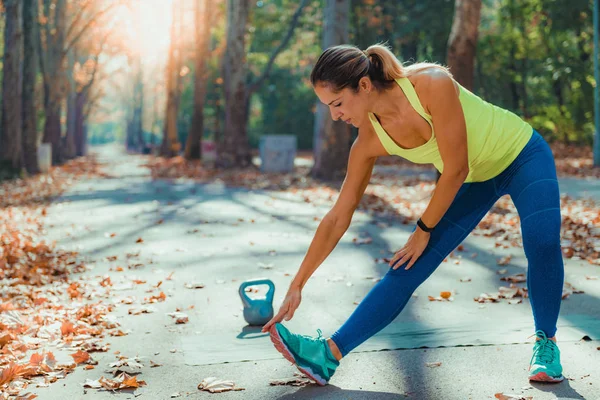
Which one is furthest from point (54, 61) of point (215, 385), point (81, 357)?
point (215, 385)

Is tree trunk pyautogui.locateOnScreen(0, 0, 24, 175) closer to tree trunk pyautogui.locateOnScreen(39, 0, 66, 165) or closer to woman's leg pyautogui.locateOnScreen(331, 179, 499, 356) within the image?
tree trunk pyautogui.locateOnScreen(39, 0, 66, 165)

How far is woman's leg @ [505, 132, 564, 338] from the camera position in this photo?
10.6 feet

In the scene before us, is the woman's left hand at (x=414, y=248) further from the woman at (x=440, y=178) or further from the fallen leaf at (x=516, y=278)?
the fallen leaf at (x=516, y=278)

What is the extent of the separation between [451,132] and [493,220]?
7.22 m

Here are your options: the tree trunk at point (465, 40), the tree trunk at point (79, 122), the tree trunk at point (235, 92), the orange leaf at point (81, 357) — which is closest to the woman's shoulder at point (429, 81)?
the orange leaf at point (81, 357)

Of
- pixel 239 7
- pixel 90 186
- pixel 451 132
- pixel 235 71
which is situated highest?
pixel 239 7

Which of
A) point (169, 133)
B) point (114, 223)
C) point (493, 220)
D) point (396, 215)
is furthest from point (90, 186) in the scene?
point (169, 133)

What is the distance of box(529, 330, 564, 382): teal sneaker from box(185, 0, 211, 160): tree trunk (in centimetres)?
2655

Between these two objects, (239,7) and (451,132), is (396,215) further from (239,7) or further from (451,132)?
(239,7)

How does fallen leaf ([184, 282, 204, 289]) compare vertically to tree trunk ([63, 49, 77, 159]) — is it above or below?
below

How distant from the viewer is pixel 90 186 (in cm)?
1833

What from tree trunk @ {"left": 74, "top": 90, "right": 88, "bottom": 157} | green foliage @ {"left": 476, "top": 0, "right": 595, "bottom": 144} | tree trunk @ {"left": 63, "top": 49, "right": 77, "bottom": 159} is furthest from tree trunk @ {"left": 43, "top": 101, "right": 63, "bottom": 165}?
green foliage @ {"left": 476, "top": 0, "right": 595, "bottom": 144}

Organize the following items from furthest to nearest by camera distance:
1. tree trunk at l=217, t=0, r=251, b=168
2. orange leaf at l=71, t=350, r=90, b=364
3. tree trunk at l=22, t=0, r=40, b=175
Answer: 1. tree trunk at l=217, t=0, r=251, b=168
2. tree trunk at l=22, t=0, r=40, b=175
3. orange leaf at l=71, t=350, r=90, b=364

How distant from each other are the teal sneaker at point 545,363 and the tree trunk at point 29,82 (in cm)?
1954
